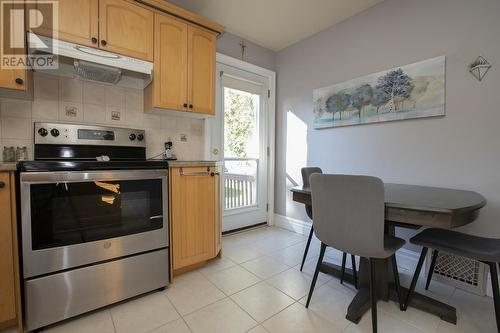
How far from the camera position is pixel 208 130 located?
257cm

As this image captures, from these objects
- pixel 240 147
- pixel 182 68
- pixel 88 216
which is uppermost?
pixel 182 68

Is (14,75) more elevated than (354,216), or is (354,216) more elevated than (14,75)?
(14,75)

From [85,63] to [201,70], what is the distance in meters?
0.93

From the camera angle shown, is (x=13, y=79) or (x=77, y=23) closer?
(x=13, y=79)

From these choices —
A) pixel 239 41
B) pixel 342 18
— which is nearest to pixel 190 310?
pixel 239 41

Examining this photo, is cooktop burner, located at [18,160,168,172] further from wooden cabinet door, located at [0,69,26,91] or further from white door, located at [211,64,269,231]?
white door, located at [211,64,269,231]

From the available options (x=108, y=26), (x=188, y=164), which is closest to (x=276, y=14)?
(x=108, y=26)

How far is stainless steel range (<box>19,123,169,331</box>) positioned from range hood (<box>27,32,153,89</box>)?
409mm

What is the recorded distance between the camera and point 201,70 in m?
2.14

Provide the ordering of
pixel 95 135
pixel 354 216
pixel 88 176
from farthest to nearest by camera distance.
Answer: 1. pixel 95 135
2. pixel 88 176
3. pixel 354 216

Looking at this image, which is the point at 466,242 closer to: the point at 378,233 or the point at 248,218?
the point at 378,233

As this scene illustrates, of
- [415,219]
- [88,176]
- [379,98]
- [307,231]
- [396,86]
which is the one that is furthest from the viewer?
[307,231]

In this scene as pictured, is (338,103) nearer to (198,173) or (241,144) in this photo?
(241,144)

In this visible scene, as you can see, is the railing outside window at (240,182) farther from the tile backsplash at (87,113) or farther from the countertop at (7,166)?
the countertop at (7,166)
